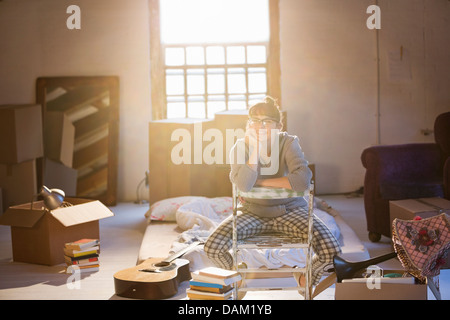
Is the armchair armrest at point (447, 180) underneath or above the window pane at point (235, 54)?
underneath

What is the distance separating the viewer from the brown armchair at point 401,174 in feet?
14.5

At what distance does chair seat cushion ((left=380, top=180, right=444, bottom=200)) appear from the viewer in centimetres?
438

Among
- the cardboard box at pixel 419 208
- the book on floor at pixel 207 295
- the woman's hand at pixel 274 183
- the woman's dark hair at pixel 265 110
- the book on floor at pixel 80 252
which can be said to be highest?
the woman's dark hair at pixel 265 110

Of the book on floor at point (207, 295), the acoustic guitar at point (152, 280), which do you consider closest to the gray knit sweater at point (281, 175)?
the book on floor at point (207, 295)

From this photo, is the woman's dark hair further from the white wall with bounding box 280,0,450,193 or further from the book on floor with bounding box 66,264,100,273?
the white wall with bounding box 280,0,450,193

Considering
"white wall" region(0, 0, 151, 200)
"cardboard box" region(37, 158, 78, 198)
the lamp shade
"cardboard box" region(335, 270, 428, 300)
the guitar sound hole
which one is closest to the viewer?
"cardboard box" region(335, 270, 428, 300)

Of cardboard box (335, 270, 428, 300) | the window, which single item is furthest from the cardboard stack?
cardboard box (335, 270, 428, 300)

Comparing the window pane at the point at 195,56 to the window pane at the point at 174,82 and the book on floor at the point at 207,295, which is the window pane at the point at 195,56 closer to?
the window pane at the point at 174,82

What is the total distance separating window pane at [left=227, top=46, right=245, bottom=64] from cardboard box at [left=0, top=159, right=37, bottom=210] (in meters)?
2.42

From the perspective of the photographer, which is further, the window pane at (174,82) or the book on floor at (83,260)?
the window pane at (174,82)

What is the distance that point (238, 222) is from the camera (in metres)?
3.01

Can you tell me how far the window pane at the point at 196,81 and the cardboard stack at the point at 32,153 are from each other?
4.53ft

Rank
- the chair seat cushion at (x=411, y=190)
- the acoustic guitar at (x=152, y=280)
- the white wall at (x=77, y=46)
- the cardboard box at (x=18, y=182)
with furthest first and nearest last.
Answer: the white wall at (x=77, y=46) → the cardboard box at (x=18, y=182) → the chair seat cushion at (x=411, y=190) → the acoustic guitar at (x=152, y=280)

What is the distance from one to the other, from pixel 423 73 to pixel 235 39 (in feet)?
7.04
